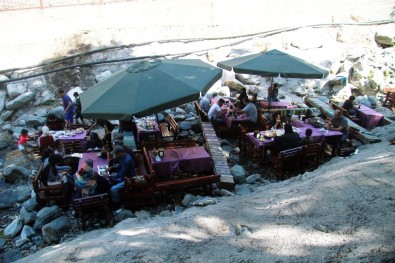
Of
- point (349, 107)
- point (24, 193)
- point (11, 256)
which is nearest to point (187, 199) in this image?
point (11, 256)

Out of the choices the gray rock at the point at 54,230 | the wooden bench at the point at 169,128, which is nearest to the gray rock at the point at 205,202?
the gray rock at the point at 54,230

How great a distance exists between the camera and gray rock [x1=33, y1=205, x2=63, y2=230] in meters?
7.15

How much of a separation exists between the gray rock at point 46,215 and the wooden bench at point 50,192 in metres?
0.23

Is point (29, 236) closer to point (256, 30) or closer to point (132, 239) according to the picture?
point (132, 239)

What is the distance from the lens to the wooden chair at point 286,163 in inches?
326

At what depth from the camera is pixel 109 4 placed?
1645 cm

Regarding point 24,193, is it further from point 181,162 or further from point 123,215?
point 181,162

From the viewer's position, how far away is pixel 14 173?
926 cm

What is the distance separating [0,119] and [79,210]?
27.2ft

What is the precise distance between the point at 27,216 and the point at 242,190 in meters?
4.94

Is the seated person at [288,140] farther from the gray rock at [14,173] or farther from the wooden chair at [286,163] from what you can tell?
the gray rock at [14,173]

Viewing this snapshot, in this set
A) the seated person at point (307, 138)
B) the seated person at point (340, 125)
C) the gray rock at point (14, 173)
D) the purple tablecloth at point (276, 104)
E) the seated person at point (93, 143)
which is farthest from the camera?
the purple tablecloth at point (276, 104)

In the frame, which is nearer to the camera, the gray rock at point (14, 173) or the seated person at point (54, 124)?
the gray rock at point (14, 173)

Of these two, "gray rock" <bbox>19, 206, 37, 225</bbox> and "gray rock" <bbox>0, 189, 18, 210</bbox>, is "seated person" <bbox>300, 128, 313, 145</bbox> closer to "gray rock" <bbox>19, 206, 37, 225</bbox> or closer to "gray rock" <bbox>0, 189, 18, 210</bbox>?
"gray rock" <bbox>19, 206, 37, 225</bbox>
